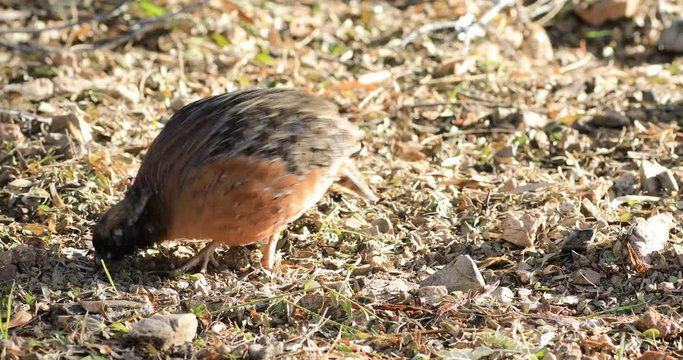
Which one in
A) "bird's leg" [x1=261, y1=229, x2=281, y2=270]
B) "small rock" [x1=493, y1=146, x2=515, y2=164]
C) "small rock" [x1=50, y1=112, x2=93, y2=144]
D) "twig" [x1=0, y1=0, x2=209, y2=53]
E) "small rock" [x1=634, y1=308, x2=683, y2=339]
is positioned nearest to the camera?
"small rock" [x1=634, y1=308, x2=683, y2=339]

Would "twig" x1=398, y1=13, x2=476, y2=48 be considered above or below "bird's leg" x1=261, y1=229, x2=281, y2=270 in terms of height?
below

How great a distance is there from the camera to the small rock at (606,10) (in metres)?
9.02

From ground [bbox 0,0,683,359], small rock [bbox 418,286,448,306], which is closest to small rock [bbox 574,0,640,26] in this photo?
ground [bbox 0,0,683,359]

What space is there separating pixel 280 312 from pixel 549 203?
1.89 metres

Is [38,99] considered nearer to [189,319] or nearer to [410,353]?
[189,319]

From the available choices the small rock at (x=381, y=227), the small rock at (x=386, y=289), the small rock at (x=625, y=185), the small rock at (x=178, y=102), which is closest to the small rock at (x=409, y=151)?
the small rock at (x=381, y=227)

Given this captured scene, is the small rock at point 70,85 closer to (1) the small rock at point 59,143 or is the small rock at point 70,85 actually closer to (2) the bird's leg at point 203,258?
(1) the small rock at point 59,143

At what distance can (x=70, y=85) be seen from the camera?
741 cm

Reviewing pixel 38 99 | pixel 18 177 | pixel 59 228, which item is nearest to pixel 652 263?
pixel 59 228

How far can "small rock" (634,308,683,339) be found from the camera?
477cm

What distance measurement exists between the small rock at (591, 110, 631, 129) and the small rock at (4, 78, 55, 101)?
3661 mm

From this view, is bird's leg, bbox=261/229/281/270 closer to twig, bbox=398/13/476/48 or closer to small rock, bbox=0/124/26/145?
small rock, bbox=0/124/26/145

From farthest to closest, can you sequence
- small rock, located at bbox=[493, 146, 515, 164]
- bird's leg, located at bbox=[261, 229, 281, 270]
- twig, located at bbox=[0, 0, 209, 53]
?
twig, located at bbox=[0, 0, 209, 53], small rock, located at bbox=[493, 146, 515, 164], bird's leg, located at bbox=[261, 229, 281, 270]

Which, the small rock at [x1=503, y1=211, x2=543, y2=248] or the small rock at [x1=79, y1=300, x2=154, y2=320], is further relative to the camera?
the small rock at [x1=503, y1=211, x2=543, y2=248]
